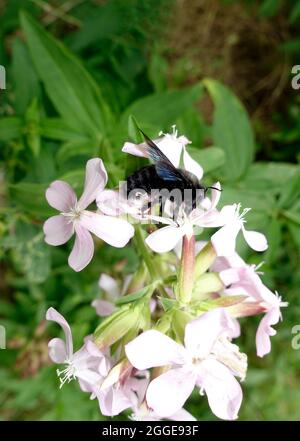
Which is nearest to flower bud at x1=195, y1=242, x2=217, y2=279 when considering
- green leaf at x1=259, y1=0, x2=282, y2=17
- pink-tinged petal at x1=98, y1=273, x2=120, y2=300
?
pink-tinged petal at x1=98, y1=273, x2=120, y2=300

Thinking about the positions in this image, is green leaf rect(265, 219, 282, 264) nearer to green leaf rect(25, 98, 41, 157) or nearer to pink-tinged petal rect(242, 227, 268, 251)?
pink-tinged petal rect(242, 227, 268, 251)

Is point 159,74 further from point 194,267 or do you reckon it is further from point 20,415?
point 20,415

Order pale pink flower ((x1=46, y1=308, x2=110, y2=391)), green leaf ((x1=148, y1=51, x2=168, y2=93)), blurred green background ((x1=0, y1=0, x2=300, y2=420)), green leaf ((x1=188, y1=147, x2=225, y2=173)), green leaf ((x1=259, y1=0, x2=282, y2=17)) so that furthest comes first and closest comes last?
green leaf ((x1=259, y1=0, x2=282, y2=17)), green leaf ((x1=148, y1=51, x2=168, y2=93)), blurred green background ((x1=0, y1=0, x2=300, y2=420)), green leaf ((x1=188, y1=147, x2=225, y2=173)), pale pink flower ((x1=46, y1=308, x2=110, y2=391))

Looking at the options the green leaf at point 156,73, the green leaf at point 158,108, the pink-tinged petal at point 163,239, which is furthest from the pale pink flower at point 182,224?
the green leaf at point 156,73

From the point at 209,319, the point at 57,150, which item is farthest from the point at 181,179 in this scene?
the point at 57,150

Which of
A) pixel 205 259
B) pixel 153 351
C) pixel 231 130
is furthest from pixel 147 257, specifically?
pixel 231 130
